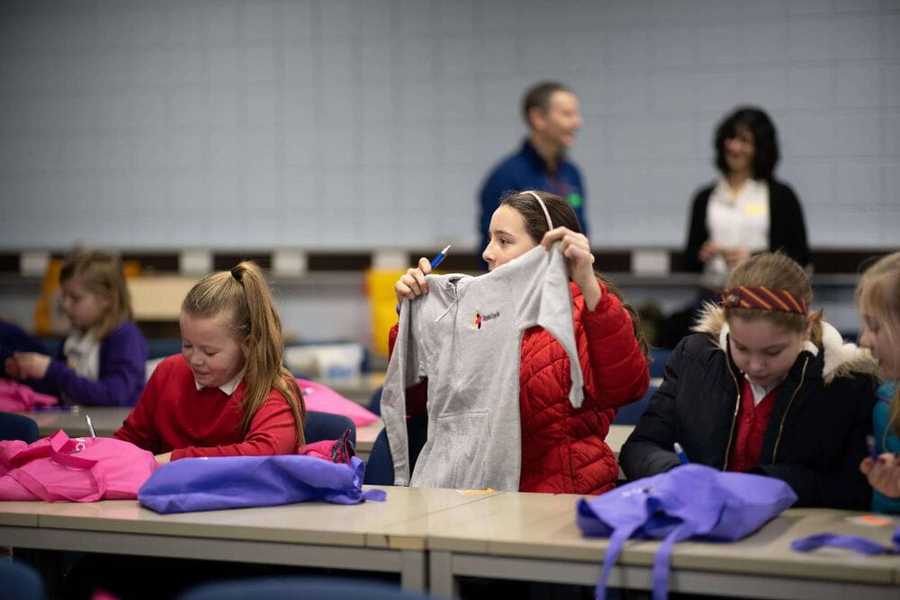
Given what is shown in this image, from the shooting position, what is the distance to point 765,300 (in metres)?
2.65

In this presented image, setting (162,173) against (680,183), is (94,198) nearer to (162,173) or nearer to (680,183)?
(162,173)

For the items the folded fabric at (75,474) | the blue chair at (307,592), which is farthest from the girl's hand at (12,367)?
the blue chair at (307,592)

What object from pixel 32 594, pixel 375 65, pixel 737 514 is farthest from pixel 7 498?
pixel 375 65

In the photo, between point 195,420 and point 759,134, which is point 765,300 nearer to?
point 195,420

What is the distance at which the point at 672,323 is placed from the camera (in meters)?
5.86

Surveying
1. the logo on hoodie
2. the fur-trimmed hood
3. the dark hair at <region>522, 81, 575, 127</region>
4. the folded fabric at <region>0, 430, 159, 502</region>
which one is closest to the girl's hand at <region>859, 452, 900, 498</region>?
the fur-trimmed hood

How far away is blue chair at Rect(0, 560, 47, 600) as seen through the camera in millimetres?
1725

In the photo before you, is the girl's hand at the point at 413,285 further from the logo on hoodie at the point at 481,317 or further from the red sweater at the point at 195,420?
the red sweater at the point at 195,420

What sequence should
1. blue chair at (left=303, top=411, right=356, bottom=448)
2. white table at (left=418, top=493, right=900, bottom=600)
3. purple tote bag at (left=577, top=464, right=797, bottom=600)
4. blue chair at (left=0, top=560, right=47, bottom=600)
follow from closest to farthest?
blue chair at (left=0, top=560, right=47, bottom=600) → white table at (left=418, top=493, right=900, bottom=600) → purple tote bag at (left=577, top=464, right=797, bottom=600) → blue chair at (left=303, top=411, right=356, bottom=448)

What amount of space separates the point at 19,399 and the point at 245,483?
2.18m

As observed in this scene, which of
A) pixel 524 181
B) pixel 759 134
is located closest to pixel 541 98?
pixel 524 181

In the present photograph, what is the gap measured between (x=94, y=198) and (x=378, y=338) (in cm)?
210

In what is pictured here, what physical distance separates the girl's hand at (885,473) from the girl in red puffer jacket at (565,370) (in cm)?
68

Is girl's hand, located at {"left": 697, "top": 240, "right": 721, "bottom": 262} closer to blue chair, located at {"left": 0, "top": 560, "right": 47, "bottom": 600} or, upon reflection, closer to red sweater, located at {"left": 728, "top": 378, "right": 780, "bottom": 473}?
red sweater, located at {"left": 728, "top": 378, "right": 780, "bottom": 473}
